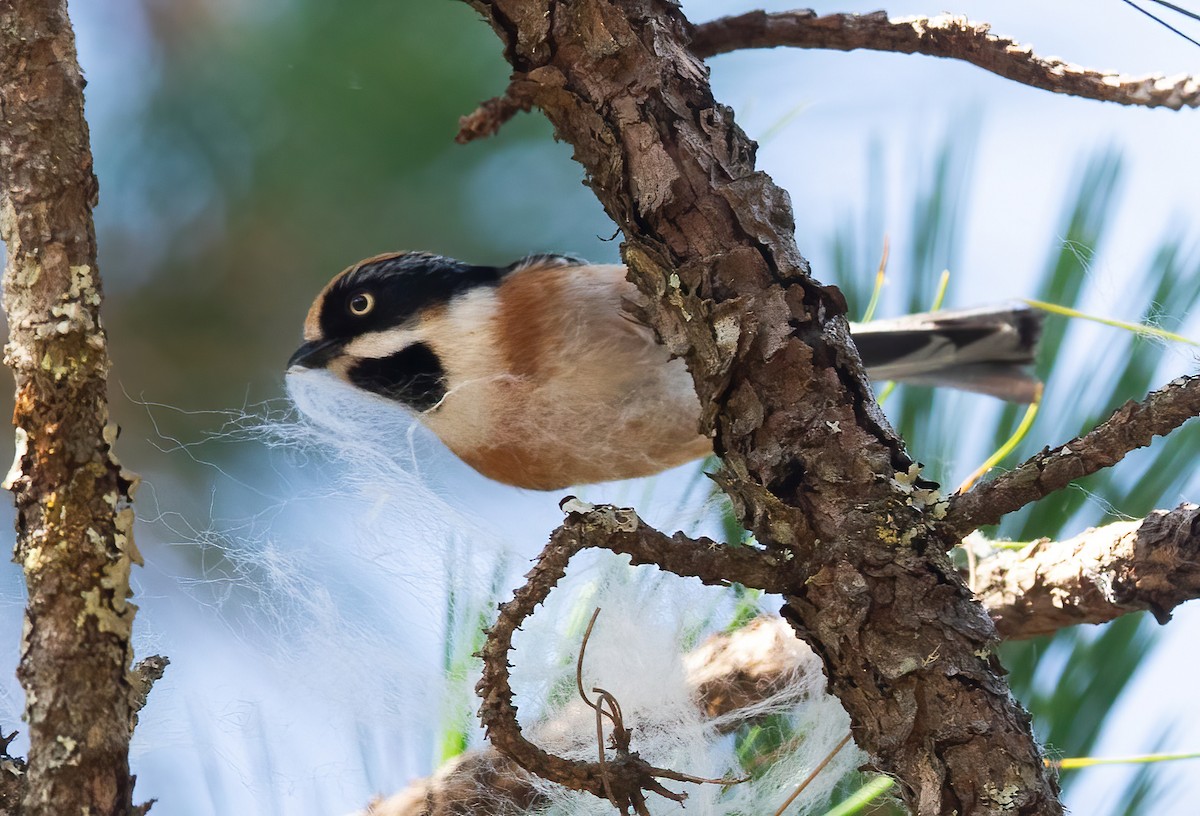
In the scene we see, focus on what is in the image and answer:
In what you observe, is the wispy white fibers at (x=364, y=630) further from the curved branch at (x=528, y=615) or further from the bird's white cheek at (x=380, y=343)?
the curved branch at (x=528, y=615)

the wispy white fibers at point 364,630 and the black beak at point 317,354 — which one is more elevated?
the black beak at point 317,354

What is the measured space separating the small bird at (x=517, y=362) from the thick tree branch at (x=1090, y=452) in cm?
23

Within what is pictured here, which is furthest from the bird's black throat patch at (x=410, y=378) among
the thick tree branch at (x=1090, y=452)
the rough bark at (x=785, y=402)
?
the thick tree branch at (x=1090, y=452)

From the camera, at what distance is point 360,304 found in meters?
0.64

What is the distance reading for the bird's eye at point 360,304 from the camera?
639 mm

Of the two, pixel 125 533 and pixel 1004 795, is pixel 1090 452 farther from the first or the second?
pixel 125 533

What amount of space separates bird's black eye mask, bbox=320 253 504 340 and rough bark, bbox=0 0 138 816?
185mm

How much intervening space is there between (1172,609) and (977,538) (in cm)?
27

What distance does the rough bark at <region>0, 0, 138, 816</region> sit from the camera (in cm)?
41

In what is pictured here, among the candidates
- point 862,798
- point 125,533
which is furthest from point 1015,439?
point 125,533

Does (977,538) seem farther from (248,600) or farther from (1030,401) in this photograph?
(248,600)

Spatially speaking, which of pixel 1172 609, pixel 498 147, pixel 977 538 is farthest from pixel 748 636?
pixel 498 147

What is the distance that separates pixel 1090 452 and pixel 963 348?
1.50 feet

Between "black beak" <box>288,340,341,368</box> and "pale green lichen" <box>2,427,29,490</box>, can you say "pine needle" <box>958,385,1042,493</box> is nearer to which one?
"black beak" <box>288,340,341,368</box>
